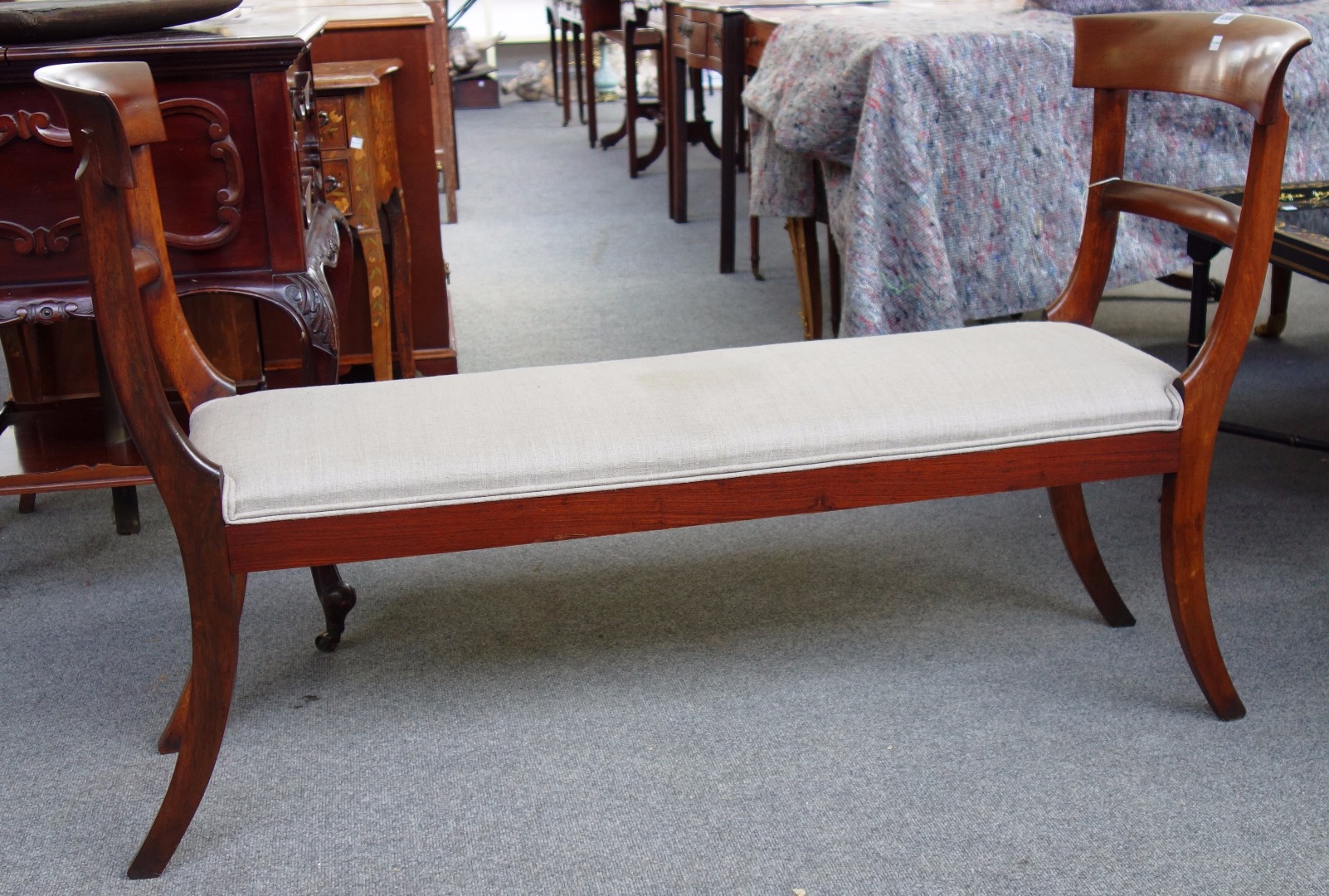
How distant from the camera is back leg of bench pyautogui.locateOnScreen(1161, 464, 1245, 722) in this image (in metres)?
1.41

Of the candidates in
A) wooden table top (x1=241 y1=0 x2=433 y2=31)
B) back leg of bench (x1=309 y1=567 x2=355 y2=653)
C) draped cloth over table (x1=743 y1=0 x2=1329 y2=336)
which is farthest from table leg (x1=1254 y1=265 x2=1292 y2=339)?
back leg of bench (x1=309 y1=567 x2=355 y2=653)

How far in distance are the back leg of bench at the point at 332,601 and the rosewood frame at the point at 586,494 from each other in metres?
0.24

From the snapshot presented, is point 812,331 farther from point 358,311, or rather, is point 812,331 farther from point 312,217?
point 312,217

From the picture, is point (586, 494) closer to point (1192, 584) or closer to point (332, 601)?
point (332, 601)

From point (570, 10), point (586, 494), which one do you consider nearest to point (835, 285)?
point (586, 494)

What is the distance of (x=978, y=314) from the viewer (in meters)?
2.36

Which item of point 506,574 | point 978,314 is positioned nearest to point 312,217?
point 506,574

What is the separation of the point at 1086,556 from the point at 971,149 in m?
0.94

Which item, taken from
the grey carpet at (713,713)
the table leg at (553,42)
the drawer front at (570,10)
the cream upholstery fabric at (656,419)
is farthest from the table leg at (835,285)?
the table leg at (553,42)

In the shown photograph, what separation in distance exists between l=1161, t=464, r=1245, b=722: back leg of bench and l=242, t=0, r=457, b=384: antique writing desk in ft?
5.46

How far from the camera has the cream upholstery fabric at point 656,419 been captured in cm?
120

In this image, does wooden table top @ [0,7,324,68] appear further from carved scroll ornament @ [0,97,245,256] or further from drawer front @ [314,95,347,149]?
drawer front @ [314,95,347,149]

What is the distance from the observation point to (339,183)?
220 cm

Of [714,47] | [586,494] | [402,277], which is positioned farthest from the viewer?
[714,47]
